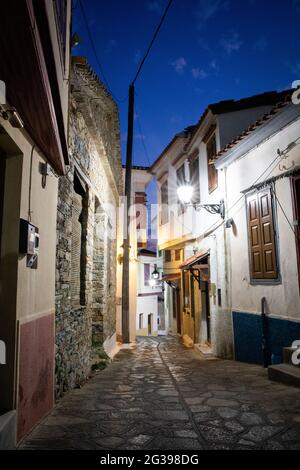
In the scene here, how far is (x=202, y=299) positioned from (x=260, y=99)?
24.9 ft

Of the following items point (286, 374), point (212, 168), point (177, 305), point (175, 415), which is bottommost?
point (175, 415)

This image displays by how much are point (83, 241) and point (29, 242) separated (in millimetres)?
4189

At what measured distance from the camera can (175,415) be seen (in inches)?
171

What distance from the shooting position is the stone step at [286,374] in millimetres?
5555

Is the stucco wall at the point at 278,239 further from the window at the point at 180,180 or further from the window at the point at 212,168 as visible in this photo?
the window at the point at 180,180

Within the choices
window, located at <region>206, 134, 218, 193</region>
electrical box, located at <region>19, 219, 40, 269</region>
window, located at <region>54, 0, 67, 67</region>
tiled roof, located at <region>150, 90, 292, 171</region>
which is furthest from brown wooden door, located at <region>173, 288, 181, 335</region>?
window, located at <region>54, 0, 67, 67</region>

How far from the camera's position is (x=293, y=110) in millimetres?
6781

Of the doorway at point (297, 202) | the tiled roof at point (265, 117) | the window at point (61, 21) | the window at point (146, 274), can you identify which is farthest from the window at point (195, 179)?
the window at point (146, 274)

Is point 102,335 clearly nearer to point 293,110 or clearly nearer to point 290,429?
point 290,429

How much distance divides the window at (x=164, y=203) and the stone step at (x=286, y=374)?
12254mm

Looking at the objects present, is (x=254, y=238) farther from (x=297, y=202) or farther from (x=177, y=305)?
(x=177, y=305)

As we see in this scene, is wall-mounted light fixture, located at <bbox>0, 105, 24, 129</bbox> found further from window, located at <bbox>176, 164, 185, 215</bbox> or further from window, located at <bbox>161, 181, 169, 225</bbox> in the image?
window, located at <bbox>161, 181, 169, 225</bbox>

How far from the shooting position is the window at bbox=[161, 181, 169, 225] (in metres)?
18.1

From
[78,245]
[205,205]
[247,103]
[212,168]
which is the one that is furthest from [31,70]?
[247,103]
